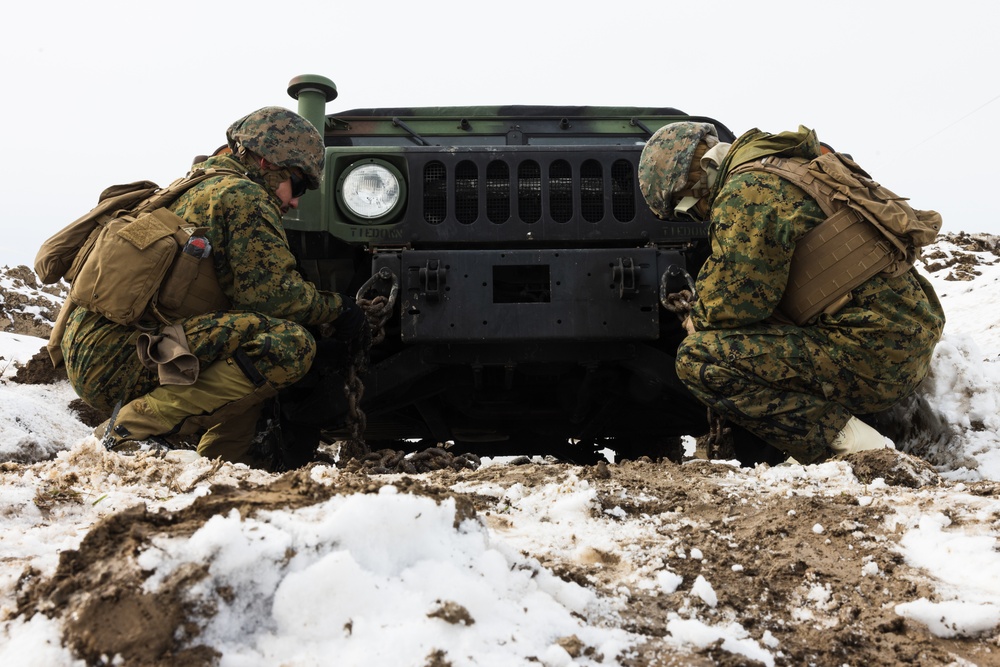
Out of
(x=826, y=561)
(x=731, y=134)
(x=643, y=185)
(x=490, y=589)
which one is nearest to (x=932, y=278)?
(x=731, y=134)

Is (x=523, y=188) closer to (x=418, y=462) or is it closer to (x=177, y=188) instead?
(x=418, y=462)

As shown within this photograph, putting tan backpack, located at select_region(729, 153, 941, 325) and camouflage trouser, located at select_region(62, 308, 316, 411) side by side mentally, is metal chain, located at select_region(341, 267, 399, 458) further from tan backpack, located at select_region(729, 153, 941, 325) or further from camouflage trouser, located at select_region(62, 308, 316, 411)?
tan backpack, located at select_region(729, 153, 941, 325)

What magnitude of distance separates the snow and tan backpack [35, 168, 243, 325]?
808 millimetres

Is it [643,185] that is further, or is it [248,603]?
[643,185]

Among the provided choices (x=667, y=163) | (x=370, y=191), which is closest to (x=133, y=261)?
(x=370, y=191)

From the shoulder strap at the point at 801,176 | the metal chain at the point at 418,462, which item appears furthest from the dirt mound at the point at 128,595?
the shoulder strap at the point at 801,176

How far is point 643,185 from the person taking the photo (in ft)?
10.2

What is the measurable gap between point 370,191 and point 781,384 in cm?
166

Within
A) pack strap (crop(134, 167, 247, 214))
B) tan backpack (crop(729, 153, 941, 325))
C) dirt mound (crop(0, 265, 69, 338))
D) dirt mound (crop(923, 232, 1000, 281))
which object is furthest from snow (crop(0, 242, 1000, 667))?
dirt mound (crop(923, 232, 1000, 281))

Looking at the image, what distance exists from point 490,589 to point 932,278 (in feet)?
28.5

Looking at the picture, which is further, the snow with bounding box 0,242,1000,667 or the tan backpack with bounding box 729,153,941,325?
the tan backpack with bounding box 729,153,941,325

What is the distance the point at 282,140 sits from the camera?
3.14m

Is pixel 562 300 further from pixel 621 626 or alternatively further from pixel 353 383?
pixel 621 626

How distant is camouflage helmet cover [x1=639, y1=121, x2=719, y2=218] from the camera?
9.96ft
